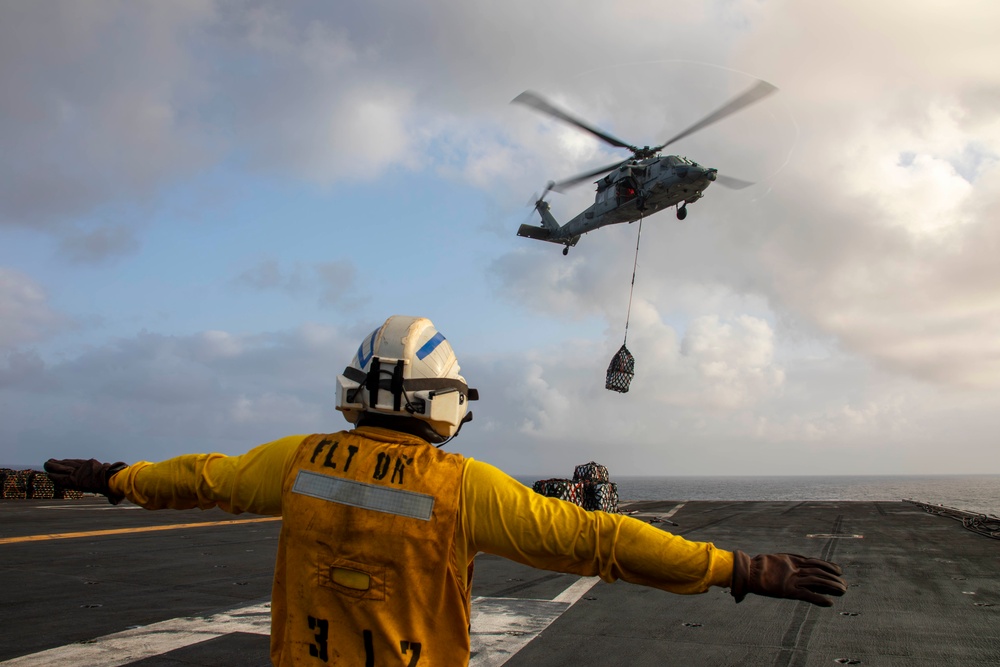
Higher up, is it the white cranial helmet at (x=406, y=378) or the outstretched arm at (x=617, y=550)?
the white cranial helmet at (x=406, y=378)

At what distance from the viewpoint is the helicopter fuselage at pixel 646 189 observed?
25.5 m

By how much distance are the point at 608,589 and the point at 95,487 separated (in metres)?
7.46

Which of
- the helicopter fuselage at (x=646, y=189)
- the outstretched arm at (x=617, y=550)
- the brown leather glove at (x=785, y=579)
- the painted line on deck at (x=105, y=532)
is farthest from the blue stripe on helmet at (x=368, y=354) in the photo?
the helicopter fuselage at (x=646, y=189)

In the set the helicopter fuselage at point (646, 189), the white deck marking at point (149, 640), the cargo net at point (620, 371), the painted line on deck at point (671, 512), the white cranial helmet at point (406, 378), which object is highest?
the helicopter fuselage at point (646, 189)

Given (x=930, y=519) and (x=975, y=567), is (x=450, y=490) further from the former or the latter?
(x=930, y=519)

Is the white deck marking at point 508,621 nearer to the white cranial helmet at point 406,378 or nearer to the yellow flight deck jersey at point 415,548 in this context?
the yellow flight deck jersey at point 415,548

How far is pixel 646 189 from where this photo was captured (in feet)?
87.4

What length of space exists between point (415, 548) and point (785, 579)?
1392 millimetres

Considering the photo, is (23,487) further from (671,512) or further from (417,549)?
(417,549)

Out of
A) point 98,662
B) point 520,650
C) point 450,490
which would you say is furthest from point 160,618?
point 450,490

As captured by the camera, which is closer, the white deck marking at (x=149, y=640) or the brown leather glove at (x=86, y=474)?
the brown leather glove at (x=86, y=474)

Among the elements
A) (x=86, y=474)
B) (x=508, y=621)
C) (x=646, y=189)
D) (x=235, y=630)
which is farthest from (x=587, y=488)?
(x=86, y=474)

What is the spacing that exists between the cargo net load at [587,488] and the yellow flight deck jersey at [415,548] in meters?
Answer: 21.0

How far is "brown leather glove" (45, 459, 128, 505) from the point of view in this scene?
3.18 meters
